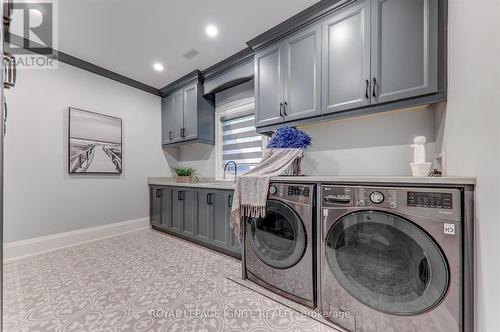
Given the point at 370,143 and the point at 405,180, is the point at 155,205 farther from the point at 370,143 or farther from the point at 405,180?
the point at 405,180

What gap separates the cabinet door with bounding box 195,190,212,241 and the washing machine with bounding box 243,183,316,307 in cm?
85

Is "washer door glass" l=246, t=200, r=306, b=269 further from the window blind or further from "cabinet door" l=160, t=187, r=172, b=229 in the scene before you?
"cabinet door" l=160, t=187, r=172, b=229

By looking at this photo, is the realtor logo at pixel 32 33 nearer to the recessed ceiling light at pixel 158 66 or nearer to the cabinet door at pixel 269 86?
the recessed ceiling light at pixel 158 66

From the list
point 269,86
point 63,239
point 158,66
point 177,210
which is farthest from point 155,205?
point 269,86

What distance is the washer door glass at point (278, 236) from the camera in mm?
1505

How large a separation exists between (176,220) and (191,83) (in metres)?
2.17

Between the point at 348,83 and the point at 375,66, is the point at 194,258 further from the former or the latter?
the point at 375,66

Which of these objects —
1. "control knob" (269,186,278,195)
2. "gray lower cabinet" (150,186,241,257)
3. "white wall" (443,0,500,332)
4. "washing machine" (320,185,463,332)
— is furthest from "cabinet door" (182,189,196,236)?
"white wall" (443,0,500,332)

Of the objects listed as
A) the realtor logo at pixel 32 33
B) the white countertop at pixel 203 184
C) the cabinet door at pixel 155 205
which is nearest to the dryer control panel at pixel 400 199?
the white countertop at pixel 203 184

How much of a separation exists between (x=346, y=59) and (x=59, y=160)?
11.9 feet

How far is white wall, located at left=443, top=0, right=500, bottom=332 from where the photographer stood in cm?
80

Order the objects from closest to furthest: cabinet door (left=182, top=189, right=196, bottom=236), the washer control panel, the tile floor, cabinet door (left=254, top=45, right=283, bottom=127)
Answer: the washer control panel, the tile floor, cabinet door (left=254, top=45, right=283, bottom=127), cabinet door (left=182, top=189, right=196, bottom=236)

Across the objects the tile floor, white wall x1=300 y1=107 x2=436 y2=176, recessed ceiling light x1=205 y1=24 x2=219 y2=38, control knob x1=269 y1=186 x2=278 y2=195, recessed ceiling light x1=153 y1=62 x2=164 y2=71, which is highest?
recessed ceiling light x1=205 y1=24 x2=219 y2=38

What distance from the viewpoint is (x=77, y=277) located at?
1890 millimetres
